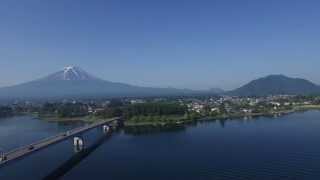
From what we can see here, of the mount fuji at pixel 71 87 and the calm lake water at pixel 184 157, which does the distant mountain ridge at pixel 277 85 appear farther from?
the calm lake water at pixel 184 157

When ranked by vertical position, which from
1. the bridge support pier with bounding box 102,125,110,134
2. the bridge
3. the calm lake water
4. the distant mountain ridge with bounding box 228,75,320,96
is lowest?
the calm lake water

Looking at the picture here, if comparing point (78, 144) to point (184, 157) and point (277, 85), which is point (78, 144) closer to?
point (184, 157)

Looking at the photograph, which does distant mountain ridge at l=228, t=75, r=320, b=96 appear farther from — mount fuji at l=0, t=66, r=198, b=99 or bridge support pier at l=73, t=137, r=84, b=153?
bridge support pier at l=73, t=137, r=84, b=153

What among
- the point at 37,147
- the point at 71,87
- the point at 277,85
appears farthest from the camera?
the point at 71,87

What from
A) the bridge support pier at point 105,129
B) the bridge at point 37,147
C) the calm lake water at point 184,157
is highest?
the bridge at point 37,147

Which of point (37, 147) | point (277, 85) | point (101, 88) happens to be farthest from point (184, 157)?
point (101, 88)

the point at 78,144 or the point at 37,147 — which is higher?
the point at 37,147

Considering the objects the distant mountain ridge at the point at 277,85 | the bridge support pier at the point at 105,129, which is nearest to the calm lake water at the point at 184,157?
the bridge support pier at the point at 105,129

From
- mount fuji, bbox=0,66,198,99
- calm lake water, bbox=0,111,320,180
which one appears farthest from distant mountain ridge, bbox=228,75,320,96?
calm lake water, bbox=0,111,320,180
